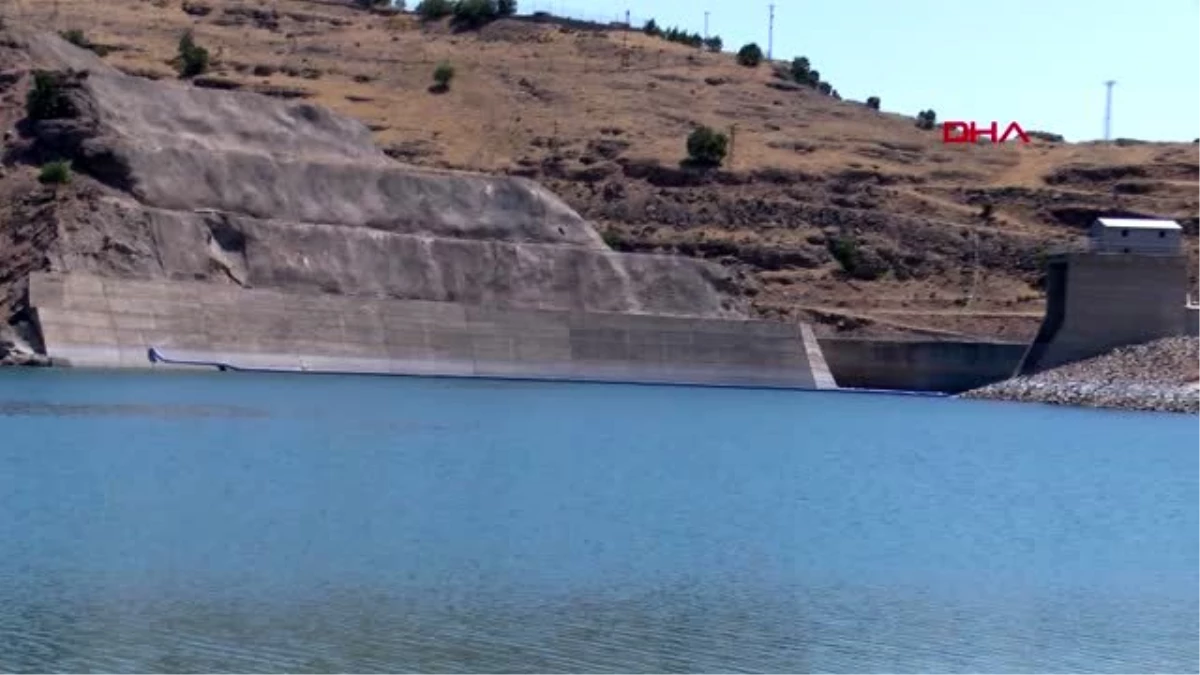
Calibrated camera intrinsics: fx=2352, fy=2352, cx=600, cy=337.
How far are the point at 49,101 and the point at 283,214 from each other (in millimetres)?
9364

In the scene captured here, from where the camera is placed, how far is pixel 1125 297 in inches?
3369

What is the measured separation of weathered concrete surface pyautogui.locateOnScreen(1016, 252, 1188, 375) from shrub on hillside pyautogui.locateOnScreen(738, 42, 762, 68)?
54.2m

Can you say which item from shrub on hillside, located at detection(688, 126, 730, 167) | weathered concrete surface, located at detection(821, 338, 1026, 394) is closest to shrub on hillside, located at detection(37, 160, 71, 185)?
weathered concrete surface, located at detection(821, 338, 1026, 394)

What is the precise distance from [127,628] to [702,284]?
2744 inches

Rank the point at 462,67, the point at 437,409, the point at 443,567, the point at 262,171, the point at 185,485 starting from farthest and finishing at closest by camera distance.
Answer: the point at 462,67
the point at 262,171
the point at 437,409
the point at 185,485
the point at 443,567

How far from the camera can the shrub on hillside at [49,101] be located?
85438mm

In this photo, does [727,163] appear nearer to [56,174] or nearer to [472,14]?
[472,14]

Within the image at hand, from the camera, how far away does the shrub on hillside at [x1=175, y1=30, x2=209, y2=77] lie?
390 feet

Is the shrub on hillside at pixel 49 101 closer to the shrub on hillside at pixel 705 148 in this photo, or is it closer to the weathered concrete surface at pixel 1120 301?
the shrub on hillside at pixel 705 148

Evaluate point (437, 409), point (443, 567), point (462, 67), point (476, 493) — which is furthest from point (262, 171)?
point (443, 567)

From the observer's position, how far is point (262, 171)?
87438mm

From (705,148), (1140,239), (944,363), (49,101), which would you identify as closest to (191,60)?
(705,148)

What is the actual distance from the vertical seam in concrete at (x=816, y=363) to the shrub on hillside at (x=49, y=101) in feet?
93.4

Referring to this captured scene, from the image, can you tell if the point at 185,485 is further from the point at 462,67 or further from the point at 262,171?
the point at 462,67
